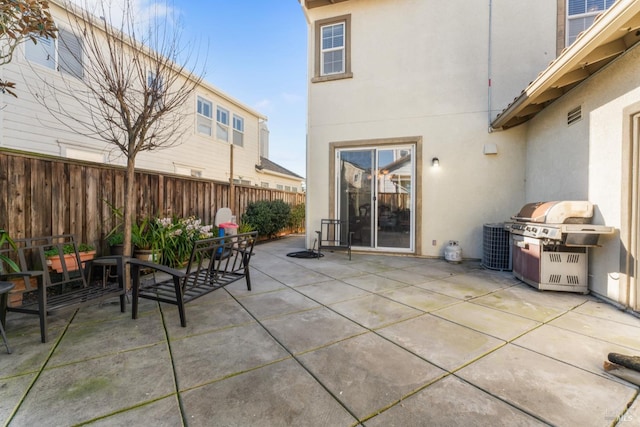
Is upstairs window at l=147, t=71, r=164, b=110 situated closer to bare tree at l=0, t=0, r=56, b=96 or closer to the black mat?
bare tree at l=0, t=0, r=56, b=96

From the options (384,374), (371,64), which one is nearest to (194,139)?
(371,64)

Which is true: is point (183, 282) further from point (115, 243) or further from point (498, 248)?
point (498, 248)

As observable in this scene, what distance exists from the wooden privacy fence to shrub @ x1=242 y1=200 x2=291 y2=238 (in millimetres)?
2197

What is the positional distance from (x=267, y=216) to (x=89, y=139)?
4.62 meters

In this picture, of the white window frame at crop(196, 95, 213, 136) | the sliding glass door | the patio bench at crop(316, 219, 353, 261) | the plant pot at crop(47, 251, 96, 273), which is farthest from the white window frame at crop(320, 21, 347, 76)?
the plant pot at crop(47, 251, 96, 273)

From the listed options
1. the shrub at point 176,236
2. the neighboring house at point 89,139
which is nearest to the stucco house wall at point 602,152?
the shrub at point 176,236

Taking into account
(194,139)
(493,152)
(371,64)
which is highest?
(371,64)

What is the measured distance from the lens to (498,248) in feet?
15.1

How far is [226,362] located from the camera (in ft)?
5.98

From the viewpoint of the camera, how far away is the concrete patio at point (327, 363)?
138 centimetres

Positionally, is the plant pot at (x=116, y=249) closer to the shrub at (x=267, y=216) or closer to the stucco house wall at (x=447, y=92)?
the shrub at (x=267, y=216)

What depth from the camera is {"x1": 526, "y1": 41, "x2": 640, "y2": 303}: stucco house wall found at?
2846 mm

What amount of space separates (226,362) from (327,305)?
1.29 metres

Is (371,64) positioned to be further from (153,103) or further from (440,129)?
(153,103)
